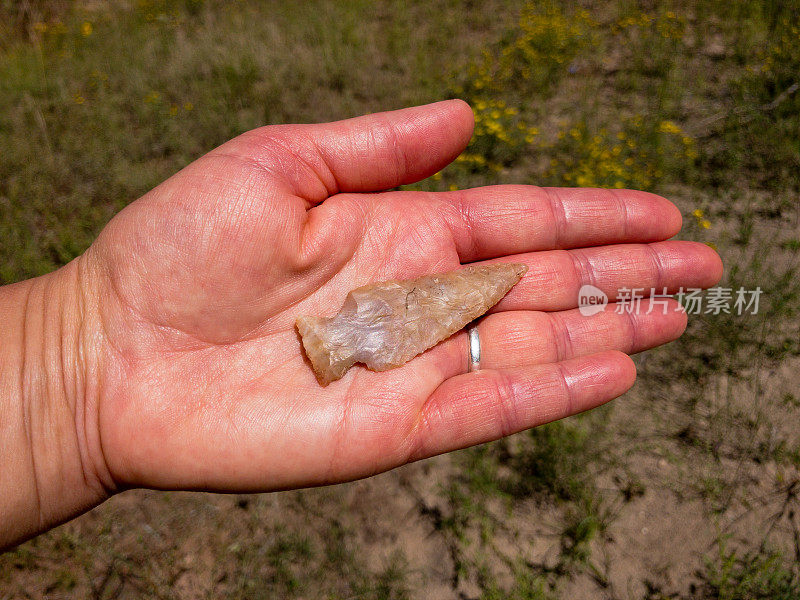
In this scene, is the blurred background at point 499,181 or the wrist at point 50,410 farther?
the blurred background at point 499,181

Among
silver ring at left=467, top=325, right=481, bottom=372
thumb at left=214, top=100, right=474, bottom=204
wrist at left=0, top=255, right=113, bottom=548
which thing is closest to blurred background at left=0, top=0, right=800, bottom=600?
silver ring at left=467, top=325, right=481, bottom=372

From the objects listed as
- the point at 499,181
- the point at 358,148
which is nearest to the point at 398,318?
the point at 358,148

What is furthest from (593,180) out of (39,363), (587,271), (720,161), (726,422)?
(39,363)

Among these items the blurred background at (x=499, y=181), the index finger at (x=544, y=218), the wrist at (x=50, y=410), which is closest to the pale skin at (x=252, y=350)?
the wrist at (x=50, y=410)

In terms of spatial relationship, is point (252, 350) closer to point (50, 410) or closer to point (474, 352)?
point (50, 410)

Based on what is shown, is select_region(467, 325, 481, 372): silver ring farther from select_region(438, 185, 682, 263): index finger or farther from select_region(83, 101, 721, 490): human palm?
select_region(438, 185, 682, 263): index finger

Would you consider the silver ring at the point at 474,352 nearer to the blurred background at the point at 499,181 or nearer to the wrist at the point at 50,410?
the blurred background at the point at 499,181
